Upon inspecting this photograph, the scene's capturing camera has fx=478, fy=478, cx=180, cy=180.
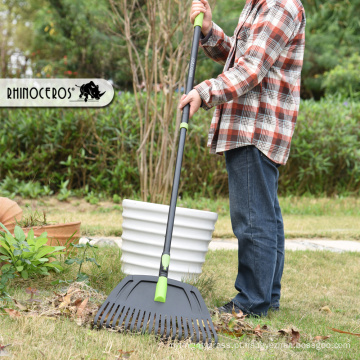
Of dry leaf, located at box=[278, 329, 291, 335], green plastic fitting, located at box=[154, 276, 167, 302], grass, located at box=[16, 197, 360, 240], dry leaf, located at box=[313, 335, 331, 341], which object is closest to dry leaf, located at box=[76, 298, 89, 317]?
green plastic fitting, located at box=[154, 276, 167, 302]

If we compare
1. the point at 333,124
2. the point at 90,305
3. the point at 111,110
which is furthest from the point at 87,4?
the point at 90,305

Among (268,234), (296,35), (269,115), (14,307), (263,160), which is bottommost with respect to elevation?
(14,307)

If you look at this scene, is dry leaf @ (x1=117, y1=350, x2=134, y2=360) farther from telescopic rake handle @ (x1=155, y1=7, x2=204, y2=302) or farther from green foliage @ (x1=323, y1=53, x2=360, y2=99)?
green foliage @ (x1=323, y1=53, x2=360, y2=99)

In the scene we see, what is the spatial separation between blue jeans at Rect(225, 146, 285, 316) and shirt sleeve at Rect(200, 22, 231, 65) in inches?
24.5

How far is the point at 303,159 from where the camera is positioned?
6.26 meters

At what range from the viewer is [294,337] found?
6.20ft

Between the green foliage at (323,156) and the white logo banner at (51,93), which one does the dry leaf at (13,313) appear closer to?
the white logo banner at (51,93)

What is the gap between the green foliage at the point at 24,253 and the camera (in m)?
2.18

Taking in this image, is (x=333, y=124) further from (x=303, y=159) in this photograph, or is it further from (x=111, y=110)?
(x=111, y=110)

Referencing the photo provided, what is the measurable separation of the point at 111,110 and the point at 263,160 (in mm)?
3917

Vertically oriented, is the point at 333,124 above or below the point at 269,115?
below

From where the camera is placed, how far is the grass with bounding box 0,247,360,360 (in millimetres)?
1602

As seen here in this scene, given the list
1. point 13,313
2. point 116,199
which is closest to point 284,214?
point 116,199

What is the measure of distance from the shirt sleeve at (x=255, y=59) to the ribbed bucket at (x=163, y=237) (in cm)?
57
